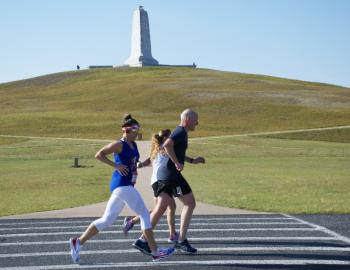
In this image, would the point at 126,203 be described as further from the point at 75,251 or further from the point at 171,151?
the point at 171,151

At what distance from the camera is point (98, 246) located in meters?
9.66

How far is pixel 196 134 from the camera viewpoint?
57.2 metres

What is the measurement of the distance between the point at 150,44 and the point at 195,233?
412ft

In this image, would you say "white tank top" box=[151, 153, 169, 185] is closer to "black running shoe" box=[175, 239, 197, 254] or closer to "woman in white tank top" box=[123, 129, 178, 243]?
"woman in white tank top" box=[123, 129, 178, 243]

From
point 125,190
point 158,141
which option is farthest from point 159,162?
point 125,190

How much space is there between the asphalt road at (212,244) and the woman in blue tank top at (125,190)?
243 millimetres

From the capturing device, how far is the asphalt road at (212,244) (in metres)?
8.37

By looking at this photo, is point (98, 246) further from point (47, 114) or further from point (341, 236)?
point (47, 114)

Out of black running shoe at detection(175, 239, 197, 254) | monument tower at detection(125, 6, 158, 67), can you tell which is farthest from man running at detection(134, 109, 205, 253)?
→ monument tower at detection(125, 6, 158, 67)

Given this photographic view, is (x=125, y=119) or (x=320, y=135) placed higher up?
(x=125, y=119)

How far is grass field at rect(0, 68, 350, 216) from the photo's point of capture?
17.8 meters

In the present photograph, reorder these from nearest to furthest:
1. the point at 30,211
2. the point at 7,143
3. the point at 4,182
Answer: the point at 30,211 → the point at 4,182 → the point at 7,143

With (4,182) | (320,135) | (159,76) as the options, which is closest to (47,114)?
(320,135)

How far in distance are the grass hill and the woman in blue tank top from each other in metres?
47.9
